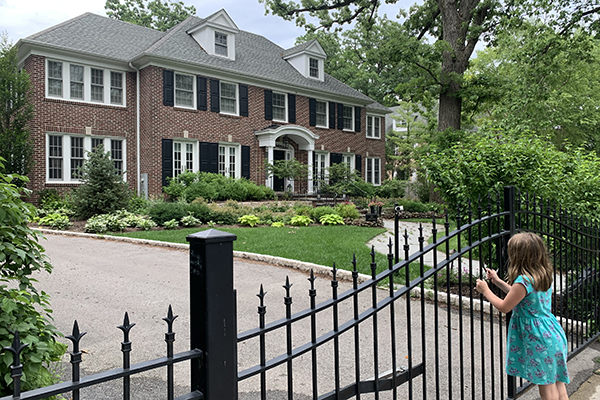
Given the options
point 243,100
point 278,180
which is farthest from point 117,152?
point 278,180

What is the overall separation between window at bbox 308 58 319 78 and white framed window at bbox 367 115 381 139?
16.4 ft

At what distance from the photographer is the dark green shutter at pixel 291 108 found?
958 inches

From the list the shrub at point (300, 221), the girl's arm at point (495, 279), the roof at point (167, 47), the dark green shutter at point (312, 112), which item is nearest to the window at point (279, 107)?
the roof at point (167, 47)

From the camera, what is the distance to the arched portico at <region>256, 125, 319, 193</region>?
73.4 ft

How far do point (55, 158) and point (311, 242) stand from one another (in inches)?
514

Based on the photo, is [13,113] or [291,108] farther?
[291,108]

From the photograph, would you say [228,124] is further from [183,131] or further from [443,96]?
[443,96]

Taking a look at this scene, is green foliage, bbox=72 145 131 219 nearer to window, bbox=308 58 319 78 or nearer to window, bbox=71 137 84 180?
window, bbox=71 137 84 180

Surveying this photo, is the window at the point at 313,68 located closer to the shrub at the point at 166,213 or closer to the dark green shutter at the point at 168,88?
the dark green shutter at the point at 168,88

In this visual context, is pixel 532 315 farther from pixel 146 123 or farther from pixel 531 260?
pixel 146 123

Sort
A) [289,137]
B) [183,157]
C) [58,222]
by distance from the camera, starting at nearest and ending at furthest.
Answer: [58,222]
[183,157]
[289,137]

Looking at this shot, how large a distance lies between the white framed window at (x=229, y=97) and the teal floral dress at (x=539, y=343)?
66.2ft

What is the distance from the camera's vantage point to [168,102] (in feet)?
63.5

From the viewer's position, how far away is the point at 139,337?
4523 millimetres
